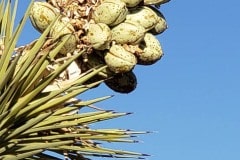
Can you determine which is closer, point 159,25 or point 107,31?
point 107,31

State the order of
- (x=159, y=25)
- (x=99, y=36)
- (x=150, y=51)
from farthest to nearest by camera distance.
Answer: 1. (x=159, y=25)
2. (x=150, y=51)
3. (x=99, y=36)

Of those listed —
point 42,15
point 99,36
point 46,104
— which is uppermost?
point 42,15

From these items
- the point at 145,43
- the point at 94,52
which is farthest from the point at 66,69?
the point at 145,43

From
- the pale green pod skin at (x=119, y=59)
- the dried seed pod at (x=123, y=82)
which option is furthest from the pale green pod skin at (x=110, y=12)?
the dried seed pod at (x=123, y=82)

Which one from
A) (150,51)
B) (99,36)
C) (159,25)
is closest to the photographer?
(99,36)

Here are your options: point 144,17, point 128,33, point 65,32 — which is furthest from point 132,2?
point 65,32

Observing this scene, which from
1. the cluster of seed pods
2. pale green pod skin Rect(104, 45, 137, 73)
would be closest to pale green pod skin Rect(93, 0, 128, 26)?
the cluster of seed pods

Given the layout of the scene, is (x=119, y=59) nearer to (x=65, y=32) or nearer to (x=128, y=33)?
(x=128, y=33)

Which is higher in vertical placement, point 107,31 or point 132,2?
point 132,2
